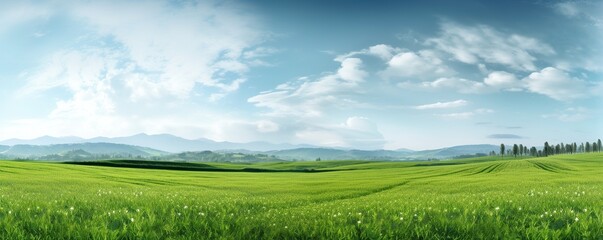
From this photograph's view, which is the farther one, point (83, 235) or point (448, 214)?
point (448, 214)

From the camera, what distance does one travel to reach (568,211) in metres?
11.0

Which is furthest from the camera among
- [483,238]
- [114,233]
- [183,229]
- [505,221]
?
[505,221]

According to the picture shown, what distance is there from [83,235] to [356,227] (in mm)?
5546

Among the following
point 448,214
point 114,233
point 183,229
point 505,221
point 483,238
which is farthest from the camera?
point 448,214

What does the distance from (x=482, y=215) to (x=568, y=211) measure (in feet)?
7.26

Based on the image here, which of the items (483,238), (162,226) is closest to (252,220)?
(162,226)

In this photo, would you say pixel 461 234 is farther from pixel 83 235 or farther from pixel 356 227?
pixel 83 235

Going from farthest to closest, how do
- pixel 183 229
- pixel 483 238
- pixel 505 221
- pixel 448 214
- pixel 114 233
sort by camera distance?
1. pixel 448 214
2. pixel 505 221
3. pixel 183 229
4. pixel 483 238
5. pixel 114 233

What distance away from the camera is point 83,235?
8.65 meters

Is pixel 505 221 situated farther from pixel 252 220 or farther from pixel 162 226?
pixel 162 226

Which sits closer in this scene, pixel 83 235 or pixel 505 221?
pixel 83 235

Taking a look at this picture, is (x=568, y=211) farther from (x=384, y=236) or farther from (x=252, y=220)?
(x=252, y=220)

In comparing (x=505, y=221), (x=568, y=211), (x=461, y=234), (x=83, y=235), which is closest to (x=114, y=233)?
(x=83, y=235)

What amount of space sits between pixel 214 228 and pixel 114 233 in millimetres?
2133
